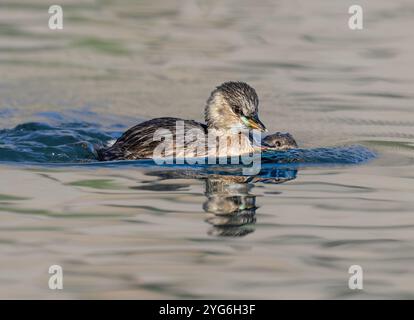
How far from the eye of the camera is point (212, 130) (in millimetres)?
13016

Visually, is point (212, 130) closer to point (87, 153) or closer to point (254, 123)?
point (254, 123)

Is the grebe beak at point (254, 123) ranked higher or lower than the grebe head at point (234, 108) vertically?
lower

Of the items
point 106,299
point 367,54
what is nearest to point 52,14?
point 367,54

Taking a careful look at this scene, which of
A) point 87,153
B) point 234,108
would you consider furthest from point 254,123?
point 87,153

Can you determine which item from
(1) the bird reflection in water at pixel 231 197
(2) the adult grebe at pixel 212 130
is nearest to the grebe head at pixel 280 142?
(2) the adult grebe at pixel 212 130

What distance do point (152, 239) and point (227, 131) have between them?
13.3 feet

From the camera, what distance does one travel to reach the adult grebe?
12.5m

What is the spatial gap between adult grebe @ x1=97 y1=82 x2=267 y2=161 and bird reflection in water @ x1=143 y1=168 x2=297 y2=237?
608 mm

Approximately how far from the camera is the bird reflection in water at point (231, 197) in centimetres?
965

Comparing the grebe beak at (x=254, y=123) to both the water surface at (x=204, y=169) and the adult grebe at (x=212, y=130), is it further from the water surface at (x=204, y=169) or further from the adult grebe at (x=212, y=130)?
the water surface at (x=204, y=169)

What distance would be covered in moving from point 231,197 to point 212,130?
235 cm

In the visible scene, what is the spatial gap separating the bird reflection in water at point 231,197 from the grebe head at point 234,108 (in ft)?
2.63
